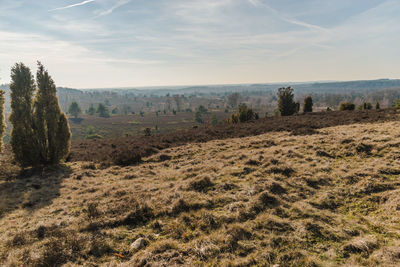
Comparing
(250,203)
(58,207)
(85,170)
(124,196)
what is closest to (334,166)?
(250,203)

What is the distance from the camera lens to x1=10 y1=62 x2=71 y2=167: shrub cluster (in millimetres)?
15430

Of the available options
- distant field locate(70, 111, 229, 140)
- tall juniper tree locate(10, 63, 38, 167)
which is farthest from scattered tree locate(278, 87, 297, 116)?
distant field locate(70, 111, 229, 140)

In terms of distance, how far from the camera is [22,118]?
1549cm

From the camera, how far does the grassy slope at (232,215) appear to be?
5035 mm

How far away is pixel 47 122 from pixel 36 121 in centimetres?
71

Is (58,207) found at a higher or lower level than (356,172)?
lower

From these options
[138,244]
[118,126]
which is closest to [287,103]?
[138,244]

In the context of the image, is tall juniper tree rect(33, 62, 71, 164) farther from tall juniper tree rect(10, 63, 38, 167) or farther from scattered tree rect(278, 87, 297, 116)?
scattered tree rect(278, 87, 297, 116)

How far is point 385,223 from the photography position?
5691 mm

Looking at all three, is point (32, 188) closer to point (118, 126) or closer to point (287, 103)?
point (287, 103)

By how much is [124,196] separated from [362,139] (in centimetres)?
1545

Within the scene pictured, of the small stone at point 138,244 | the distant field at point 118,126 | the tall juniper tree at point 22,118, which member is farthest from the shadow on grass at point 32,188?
Result: the distant field at point 118,126

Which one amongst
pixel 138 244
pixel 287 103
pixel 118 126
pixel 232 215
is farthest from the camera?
pixel 118 126

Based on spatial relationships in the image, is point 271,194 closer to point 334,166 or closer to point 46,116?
point 334,166
